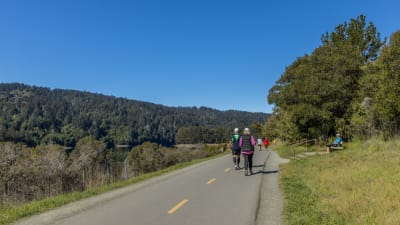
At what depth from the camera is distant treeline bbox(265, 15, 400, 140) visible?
20.9 metres

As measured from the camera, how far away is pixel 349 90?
101 feet

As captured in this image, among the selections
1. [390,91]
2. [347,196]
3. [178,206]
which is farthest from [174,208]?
[390,91]

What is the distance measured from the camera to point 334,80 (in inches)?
1169

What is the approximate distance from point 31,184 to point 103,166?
185 inches

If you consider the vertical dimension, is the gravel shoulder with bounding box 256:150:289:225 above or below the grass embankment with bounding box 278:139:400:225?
below

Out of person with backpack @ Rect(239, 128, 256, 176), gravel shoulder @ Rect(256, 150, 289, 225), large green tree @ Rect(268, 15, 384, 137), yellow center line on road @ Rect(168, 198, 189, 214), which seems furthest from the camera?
large green tree @ Rect(268, 15, 384, 137)

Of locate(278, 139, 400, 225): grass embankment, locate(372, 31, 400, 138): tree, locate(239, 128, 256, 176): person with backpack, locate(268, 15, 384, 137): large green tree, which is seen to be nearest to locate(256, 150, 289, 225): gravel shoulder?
locate(278, 139, 400, 225): grass embankment

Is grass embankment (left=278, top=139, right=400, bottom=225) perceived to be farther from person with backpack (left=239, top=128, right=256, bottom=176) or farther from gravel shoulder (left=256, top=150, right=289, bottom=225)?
person with backpack (left=239, top=128, right=256, bottom=176)

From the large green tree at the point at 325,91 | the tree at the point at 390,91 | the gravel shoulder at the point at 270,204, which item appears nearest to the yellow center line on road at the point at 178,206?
the gravel shoulder at the point at 270,204

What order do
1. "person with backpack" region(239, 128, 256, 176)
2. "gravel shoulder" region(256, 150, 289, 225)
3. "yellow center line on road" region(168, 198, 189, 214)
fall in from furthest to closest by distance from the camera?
"person with backpack" region(239, 128, 256, 176) → "yellow center line on road" region(168, 198, 189, 214) → "gravel shoulder" region(256, 150, 289, 225)

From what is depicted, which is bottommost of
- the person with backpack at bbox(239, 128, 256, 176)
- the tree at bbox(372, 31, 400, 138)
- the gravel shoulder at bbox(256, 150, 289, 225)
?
the gravel shoulder at bbox(256, 150, 289, 225)

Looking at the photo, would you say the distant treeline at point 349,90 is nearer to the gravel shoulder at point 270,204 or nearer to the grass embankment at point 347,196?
the grass embankment at point 347,196

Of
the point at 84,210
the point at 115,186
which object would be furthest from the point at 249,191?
the point at 115,186

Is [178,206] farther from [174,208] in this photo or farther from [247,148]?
[247,148]
